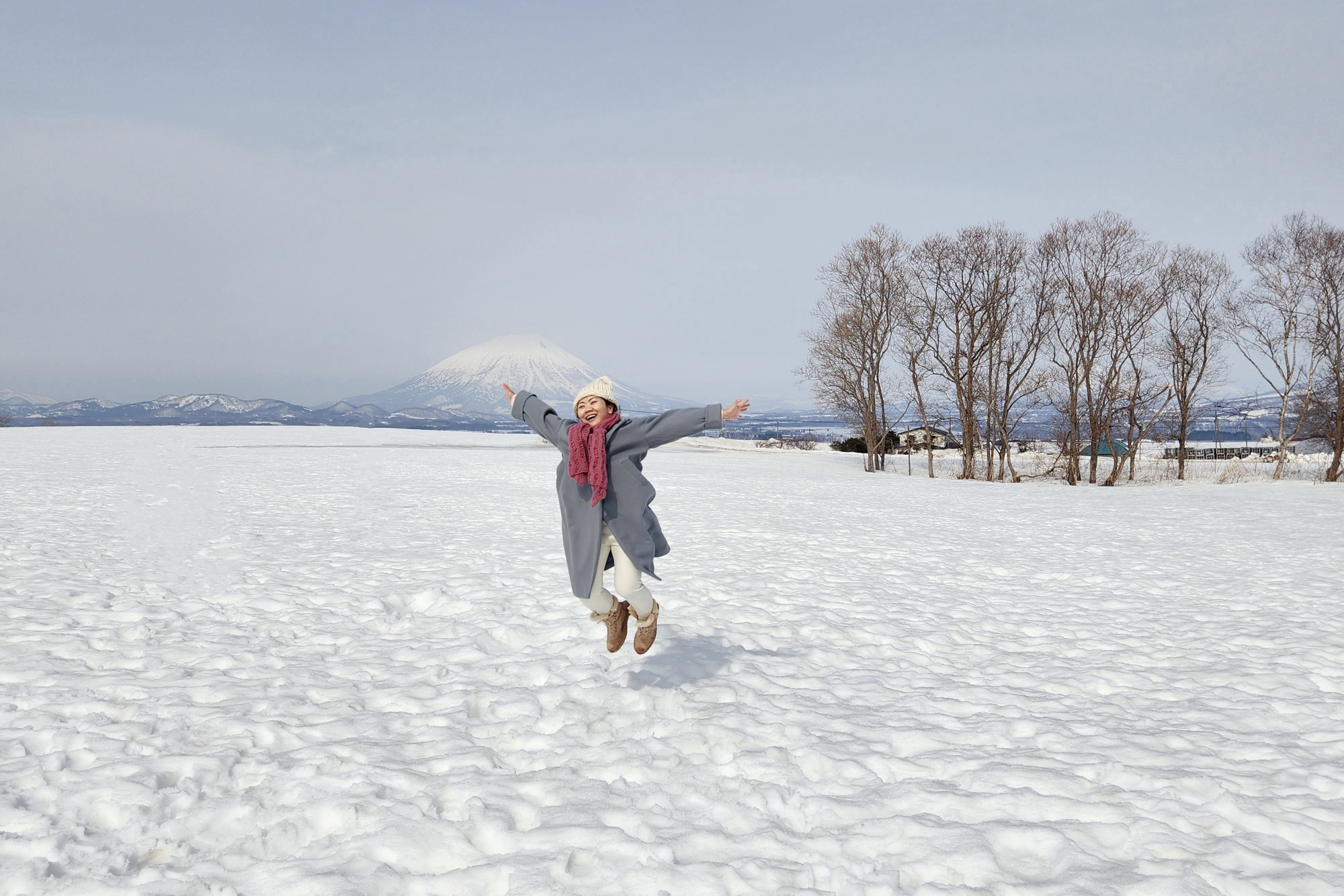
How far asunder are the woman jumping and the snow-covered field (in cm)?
104

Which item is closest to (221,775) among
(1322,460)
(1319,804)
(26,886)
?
(26,886)

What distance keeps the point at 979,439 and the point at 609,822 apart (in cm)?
4073

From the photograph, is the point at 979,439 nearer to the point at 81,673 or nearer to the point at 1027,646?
the point at 1027,646

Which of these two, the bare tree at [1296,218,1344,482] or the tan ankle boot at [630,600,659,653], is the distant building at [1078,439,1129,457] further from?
the tan ankle boot at [630,600,659,653]

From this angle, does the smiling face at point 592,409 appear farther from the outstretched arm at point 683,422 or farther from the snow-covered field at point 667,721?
the snow-covered field at point 667,721

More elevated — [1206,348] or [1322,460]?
[1206,348]

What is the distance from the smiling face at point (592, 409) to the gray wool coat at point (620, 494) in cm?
12

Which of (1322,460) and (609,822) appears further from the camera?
(1322,460)

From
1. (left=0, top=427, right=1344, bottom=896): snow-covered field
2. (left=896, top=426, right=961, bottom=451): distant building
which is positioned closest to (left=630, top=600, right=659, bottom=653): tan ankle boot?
(left=0, top=427, right=1344, bottom=896): snow-covered field

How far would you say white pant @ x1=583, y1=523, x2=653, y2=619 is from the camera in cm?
528

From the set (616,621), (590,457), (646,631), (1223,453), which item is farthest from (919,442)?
(590,457)

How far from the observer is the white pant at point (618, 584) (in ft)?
17.3

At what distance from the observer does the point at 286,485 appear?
20359mm

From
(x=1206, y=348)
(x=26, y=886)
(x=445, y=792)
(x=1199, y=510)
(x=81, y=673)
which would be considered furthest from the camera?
(x=1206, y=348)
